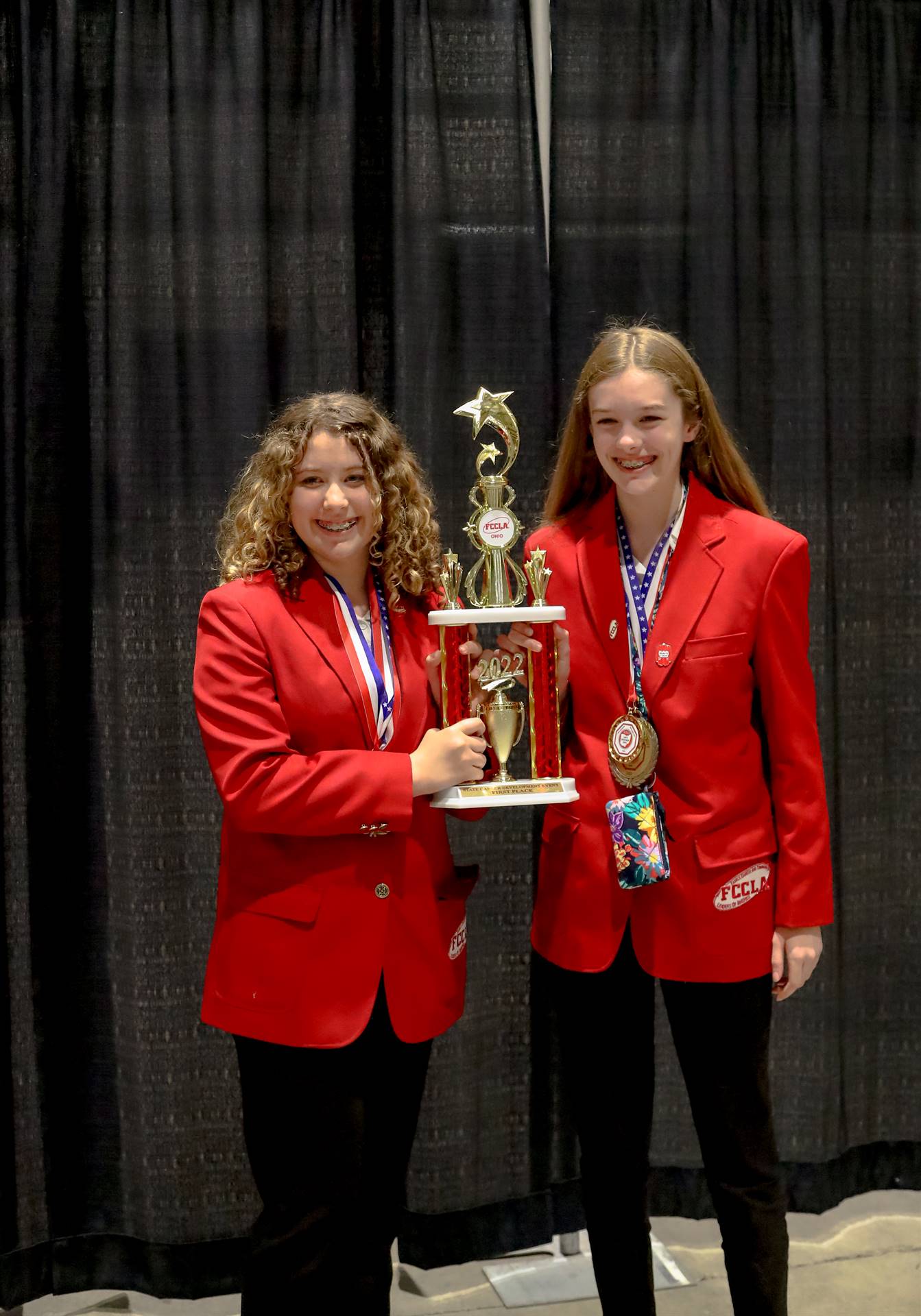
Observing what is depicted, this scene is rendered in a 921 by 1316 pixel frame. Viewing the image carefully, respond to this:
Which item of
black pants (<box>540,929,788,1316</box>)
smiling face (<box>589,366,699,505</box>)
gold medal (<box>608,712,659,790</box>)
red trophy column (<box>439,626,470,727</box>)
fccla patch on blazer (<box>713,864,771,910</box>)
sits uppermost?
smiling face (<box>589,366,699,505</box>)

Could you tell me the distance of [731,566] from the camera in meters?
1.96

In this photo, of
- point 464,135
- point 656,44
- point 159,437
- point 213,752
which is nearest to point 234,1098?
point 213,752

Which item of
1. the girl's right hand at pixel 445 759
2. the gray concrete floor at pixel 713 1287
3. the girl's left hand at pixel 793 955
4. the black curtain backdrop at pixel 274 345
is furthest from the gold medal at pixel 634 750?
the gray concrete floor at pixel 713 1287

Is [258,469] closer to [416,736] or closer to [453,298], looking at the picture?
[416,736]

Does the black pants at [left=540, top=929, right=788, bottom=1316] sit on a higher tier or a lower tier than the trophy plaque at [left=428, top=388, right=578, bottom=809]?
lower

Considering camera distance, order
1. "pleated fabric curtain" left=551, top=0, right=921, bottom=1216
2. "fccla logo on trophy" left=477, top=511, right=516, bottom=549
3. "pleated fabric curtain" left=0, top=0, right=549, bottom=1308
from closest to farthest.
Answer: "fccla logo on trophy" left=477, top=511, right=516, bottom=549, "pleated fabric curtain" left=0, top=0, right=549, bottom=1308, "pleated fabric curtain" left=551, top=0, right=921, bottom=1216

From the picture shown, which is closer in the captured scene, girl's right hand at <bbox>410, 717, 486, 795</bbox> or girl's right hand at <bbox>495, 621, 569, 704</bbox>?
girl's right hand at <bbox>410, 717, 486, 795</bbox>

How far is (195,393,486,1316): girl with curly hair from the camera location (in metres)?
1.85

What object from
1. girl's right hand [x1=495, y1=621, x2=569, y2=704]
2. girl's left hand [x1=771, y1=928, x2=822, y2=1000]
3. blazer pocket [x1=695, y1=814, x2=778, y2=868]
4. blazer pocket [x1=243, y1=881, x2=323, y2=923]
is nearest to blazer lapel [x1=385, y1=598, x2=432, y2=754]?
→ girl's right hand [x1=495, y1=621, x2=569, y2=704]

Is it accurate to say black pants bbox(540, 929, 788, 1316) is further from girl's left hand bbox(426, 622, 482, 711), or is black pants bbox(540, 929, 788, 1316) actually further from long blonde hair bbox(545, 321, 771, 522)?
long blonde hair bbox(545, 321, 771, 522)

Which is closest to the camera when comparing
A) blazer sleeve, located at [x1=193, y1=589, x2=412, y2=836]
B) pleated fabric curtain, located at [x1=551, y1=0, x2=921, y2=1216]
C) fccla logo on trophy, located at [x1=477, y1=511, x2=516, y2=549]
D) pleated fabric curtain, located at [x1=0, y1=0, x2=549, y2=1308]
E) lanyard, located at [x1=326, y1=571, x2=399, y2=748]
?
blazer sleeve, located at [x1=193, y1=589, x2=412, y2=836]

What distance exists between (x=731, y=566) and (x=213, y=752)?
2.73ft

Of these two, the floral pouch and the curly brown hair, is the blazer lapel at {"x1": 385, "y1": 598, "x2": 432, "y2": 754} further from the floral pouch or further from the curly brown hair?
the floral pouch

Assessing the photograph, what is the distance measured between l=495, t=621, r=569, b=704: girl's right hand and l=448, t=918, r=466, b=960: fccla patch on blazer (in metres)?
0.41
